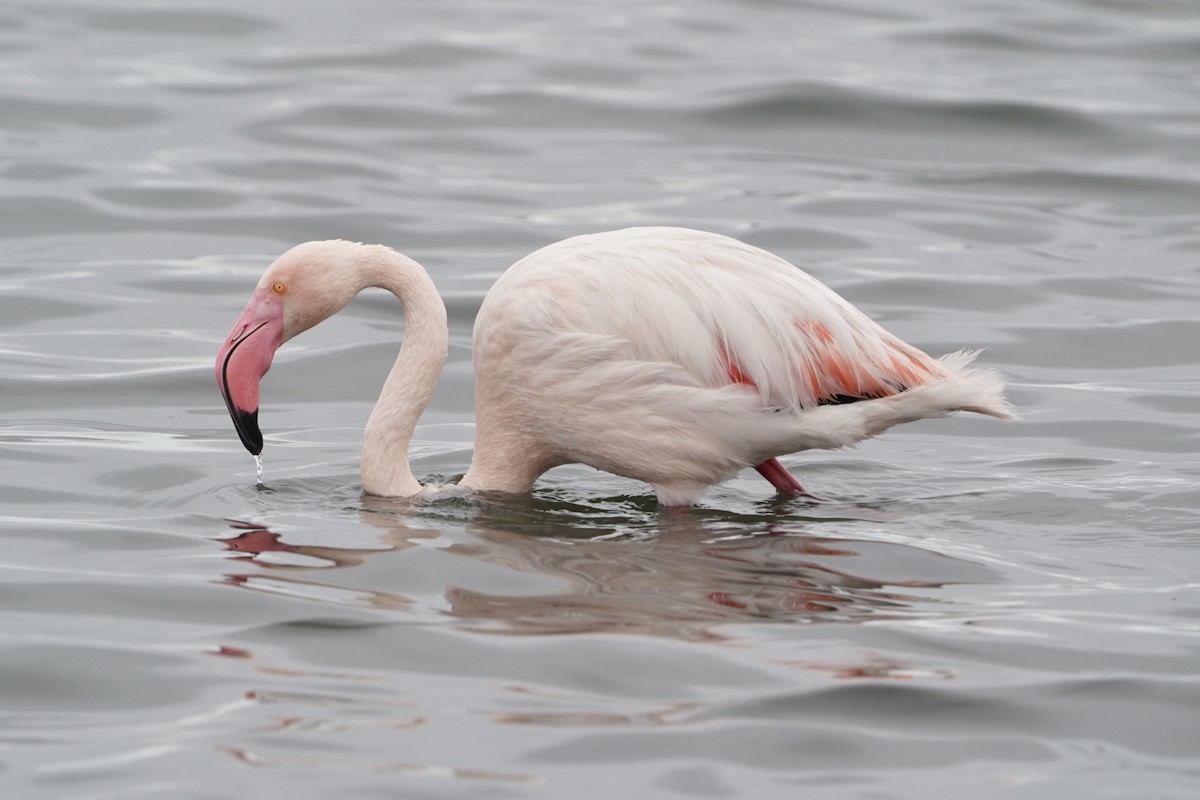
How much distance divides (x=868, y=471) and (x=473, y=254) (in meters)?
5.07

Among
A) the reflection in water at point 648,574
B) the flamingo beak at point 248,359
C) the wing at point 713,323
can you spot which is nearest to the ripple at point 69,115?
the flamingo beak at point 248,359

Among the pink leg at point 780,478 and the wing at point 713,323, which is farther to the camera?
the pink leg at point 780,478

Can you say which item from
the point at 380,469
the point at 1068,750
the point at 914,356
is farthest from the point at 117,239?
the point at 1068,750

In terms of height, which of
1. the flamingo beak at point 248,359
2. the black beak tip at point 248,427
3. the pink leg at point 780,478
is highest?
the flamingo beak at point 248,359

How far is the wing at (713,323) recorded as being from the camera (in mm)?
6715

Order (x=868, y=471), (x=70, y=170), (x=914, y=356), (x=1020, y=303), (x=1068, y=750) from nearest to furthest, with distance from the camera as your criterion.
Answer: (x=1068, y=750) → (x=914, y=356) → (x=868, y=471) → (x=1020, y=303) → (x=70, y=170)

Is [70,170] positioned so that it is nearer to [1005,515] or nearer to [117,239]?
[117,239]

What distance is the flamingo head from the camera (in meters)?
7.05

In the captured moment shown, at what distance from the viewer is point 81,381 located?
9484mm

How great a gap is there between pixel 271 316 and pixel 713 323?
1.81 meters

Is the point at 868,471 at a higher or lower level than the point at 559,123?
lower

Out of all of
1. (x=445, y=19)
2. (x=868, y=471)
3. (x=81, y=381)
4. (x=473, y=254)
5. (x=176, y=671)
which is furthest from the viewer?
(x=445, y=19)

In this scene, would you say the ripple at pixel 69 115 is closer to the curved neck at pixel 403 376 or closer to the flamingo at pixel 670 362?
the curved neck at pixel 403 376

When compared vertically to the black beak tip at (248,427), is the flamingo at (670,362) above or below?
above
